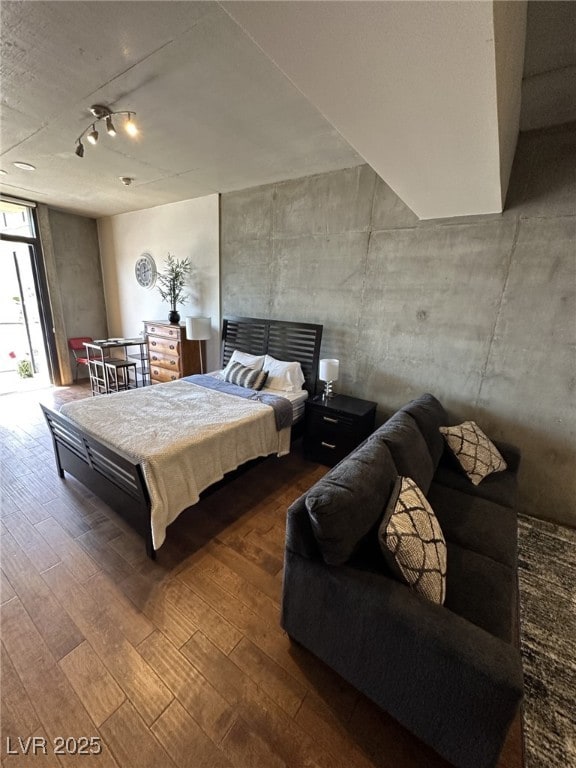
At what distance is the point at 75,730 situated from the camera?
1147 millimetres

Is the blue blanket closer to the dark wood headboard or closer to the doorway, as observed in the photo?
the dark wood headboard

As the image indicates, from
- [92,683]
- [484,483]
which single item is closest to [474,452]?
[484,483]

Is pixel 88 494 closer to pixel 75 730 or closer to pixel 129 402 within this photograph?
pixel 129 402

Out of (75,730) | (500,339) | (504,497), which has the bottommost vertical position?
(75,730)

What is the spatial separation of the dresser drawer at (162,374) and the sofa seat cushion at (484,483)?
11.0ft

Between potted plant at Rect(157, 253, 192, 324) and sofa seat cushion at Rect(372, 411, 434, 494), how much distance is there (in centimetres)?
354

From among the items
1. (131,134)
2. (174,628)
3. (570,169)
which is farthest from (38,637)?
(570,169)

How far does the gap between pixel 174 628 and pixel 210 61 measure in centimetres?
294

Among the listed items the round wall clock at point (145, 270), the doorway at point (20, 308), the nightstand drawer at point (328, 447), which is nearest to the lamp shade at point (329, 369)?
the nightstand drawer at point (328, 447)

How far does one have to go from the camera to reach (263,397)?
284cm

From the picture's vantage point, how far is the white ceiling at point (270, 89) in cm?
79

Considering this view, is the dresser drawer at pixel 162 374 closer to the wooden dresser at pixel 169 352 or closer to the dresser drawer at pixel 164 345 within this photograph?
the wooden dresser at pixel 169 352

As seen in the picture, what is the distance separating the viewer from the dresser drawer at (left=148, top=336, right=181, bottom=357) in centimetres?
406

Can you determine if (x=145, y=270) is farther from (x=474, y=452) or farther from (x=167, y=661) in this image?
(x=474, y=452)
